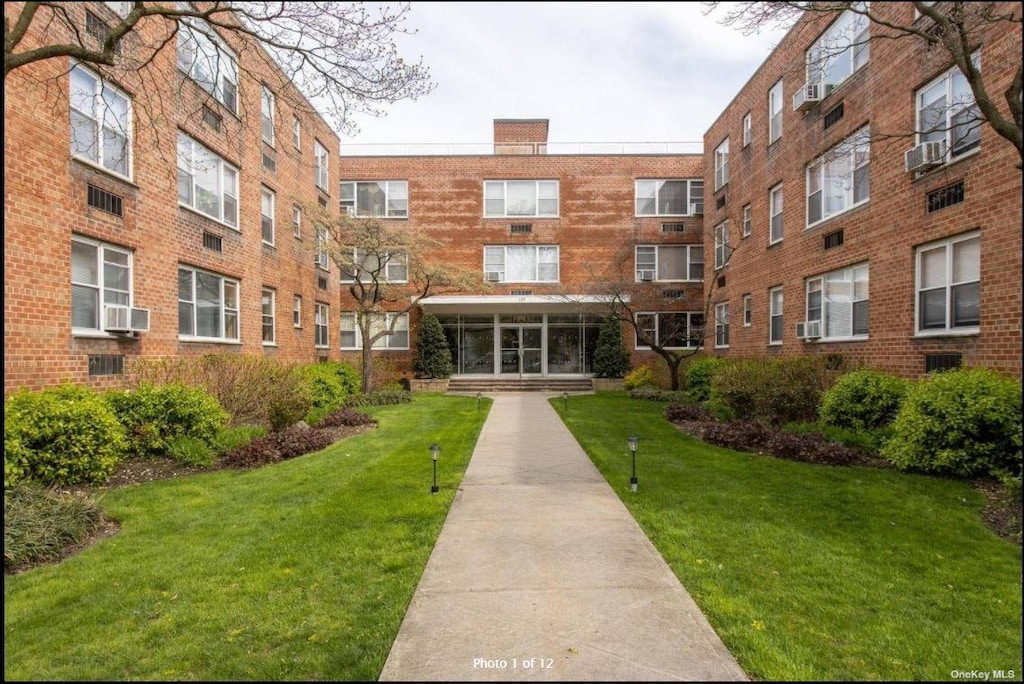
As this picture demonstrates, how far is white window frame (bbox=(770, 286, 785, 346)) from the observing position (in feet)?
49.8

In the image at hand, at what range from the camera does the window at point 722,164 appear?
19.1 metres

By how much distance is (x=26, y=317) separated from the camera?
769 cm

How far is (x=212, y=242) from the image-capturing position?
41.9ft

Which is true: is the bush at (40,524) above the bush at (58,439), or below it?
below

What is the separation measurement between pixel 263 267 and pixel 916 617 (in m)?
15.9

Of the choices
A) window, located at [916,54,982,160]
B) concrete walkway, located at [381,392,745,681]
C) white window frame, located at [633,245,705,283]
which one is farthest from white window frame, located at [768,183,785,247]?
concrete walkway, located at [381,392,745,681]

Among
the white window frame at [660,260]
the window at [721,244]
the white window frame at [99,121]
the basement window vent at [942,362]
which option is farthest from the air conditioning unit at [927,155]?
the white window frame at [99,121]

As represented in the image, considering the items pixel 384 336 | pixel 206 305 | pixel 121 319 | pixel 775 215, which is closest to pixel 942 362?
pixel 775 215

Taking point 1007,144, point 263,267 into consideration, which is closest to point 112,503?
point 263,267

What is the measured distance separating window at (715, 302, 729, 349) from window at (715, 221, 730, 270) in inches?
59.3

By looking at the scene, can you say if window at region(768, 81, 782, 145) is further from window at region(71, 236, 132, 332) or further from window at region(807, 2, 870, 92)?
window at region(71, 236, 132, 332)

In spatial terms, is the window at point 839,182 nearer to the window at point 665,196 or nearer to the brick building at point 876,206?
the brick building at point 876,206

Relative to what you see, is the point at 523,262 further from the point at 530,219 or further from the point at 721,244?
the point at 721,244

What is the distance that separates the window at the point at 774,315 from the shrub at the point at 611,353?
673 cm
